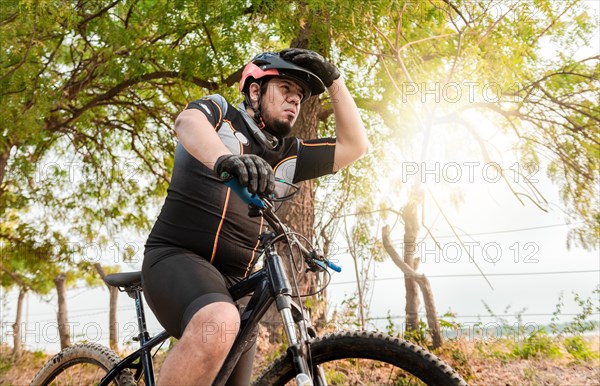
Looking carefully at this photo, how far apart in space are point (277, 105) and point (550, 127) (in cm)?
644

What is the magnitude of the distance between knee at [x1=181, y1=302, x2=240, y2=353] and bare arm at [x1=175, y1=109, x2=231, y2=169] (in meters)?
0.57

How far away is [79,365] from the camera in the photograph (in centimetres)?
378

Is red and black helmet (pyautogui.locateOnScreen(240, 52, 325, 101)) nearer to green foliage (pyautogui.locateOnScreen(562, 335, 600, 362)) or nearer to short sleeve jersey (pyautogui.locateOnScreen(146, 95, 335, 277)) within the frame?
short sleeve jersey (pyautogui.locateOnScreen(146, 95, 335, 277))

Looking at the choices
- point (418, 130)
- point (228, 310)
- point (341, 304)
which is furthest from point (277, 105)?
point (418, 130)

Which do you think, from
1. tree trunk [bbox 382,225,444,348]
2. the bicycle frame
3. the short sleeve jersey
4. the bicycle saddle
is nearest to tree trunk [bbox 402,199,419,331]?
tree trunk [bbox 382,225,444,348]

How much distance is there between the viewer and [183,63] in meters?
7.19

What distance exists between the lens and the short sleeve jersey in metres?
2.46

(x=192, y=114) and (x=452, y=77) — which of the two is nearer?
(x=192, y=114)

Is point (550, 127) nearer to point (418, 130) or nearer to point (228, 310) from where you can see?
point (418, 130)

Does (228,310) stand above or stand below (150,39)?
below

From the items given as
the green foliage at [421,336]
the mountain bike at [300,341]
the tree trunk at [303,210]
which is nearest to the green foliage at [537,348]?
the green foliage at [421,336]

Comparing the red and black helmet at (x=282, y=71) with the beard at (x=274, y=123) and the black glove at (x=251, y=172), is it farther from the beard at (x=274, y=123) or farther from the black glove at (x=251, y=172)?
the black glove at (x=251, y=172)

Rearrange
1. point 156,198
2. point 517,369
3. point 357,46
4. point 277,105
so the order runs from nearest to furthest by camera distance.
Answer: point 277,105 → point 517,369 → point 357,46 → point 156,198

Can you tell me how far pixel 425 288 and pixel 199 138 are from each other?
5662 millimetres
